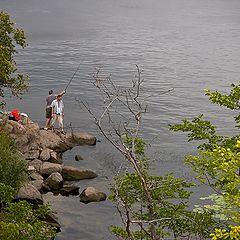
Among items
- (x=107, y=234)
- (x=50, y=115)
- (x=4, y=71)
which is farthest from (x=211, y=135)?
(x=50, y=115)

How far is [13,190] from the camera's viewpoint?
16.5 meters

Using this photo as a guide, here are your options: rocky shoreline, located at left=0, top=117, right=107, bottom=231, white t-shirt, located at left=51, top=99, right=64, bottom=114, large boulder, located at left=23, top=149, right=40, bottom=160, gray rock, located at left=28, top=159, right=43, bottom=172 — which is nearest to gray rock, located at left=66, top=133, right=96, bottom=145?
rocky shoreline, located at left=0, top=117, right=107, bottom=231

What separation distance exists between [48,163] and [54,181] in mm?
2473

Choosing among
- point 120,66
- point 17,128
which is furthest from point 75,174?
point 120,66

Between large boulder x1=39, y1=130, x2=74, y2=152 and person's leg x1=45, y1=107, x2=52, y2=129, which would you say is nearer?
large boulder x1=39, y1=130, x2=74, y2=152

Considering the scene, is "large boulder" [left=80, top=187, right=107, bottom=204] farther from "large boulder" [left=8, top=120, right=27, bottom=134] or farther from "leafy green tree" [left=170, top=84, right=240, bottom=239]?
"leafy green tree" [left=170, top=84, right=240, bottom=239]

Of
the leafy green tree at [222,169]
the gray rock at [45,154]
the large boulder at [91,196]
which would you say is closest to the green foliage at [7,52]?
the gray rock at [45,154]

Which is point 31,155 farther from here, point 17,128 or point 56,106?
point 56,106

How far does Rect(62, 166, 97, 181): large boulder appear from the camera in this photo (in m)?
28.6

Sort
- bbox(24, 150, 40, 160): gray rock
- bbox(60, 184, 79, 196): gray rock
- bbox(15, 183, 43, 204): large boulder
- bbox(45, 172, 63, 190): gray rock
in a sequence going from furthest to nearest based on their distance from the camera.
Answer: bbox(24, 150, 40, 160): gray rock < bbox(45, 172, 63, 190): gray rock < bbox(60, 184, 79, 196): gray rock < bbox(15, 183, 43, 204): large boulder

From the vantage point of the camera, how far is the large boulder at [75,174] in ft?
93.9

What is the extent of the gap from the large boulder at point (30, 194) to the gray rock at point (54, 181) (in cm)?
185

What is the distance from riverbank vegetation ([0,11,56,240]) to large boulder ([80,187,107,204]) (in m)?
3.13

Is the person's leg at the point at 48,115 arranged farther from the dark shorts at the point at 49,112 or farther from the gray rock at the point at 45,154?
the gray rock at the point at 45,154
